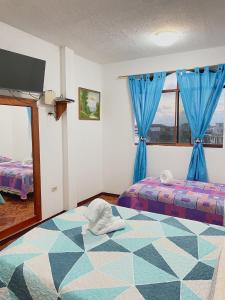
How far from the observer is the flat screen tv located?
2.47 meters

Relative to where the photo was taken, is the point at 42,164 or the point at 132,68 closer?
the point at 42,164

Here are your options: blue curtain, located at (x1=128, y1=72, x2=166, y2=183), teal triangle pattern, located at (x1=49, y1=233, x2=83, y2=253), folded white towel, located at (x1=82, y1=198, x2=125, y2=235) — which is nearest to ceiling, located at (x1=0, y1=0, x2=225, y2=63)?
blue curtain, located at (x1=128, y1=72, x2=166, y2=183)

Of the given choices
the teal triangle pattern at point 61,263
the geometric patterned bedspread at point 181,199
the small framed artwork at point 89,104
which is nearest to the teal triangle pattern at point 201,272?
the teal triangle pattern at point 61,263

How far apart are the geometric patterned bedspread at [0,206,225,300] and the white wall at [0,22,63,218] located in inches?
62.8

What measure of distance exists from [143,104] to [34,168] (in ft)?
6.91

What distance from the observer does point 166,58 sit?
3789 millimetres

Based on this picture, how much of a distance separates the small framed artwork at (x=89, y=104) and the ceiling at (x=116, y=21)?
76 cm

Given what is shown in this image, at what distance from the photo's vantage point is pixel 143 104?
3986 millimetres

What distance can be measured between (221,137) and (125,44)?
2043 millimetres

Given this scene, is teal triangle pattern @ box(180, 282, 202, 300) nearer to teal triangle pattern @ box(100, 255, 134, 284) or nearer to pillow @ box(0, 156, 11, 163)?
teal triangle pattern @ box(100, 255, 134, 284)

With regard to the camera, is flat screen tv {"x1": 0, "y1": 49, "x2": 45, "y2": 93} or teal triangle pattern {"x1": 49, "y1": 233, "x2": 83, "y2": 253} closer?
teal triangle pattern {"x1": 49, "y1": 233, "x2": 83, "y2": 253}

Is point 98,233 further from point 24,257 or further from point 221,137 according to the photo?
point 221,137

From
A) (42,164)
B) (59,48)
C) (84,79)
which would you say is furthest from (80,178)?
(59,48)

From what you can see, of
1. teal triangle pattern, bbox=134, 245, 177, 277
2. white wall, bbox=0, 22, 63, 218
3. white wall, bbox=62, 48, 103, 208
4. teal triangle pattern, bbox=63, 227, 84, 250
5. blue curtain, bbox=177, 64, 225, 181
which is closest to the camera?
teal triangle pattern, bbox=134, 245, 177, 277
